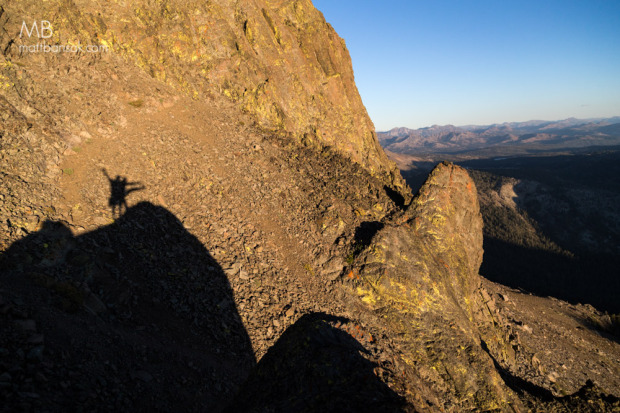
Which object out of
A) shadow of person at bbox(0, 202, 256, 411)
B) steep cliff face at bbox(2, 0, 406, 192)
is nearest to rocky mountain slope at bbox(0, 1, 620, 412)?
shadow of person at bbox(0, 202, 256, 411)

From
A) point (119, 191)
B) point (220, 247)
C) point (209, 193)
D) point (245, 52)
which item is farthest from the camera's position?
point (245, 52)

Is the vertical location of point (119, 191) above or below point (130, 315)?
above

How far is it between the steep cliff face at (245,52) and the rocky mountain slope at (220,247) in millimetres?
211

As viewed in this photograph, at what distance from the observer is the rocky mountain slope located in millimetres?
9414

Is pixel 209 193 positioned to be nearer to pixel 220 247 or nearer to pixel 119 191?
pixel 220 247

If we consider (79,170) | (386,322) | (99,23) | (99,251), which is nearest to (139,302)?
(99,251)

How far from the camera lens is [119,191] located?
16781mm

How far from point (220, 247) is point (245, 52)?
85.1ft

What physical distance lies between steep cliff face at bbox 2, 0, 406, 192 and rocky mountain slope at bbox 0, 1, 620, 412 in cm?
21

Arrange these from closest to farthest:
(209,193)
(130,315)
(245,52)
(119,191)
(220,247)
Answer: (130,315)
(119,191)
(220,247)
(209,193)
(245,52)

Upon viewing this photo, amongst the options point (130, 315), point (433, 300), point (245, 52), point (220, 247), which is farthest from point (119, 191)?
point (245, 52)

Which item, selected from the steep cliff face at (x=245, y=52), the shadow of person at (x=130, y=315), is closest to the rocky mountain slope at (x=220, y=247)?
the shadow of person at (x=130, y=315)

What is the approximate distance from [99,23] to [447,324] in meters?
39.2

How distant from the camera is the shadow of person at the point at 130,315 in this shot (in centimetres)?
834
